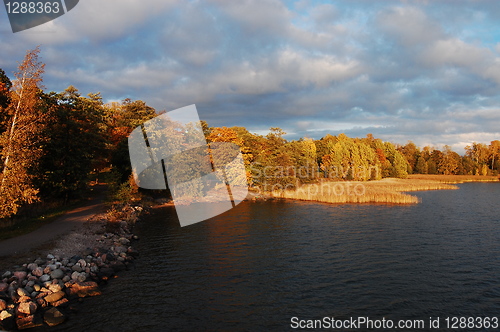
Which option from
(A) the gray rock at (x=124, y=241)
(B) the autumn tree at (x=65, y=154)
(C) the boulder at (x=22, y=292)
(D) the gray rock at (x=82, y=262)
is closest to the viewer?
(C) the boulder at (x=22, y=292)

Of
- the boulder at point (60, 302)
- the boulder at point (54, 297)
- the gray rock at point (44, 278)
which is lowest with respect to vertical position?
the boulder at point (60, 302)

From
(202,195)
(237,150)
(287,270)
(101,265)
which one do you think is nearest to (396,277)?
(287,270)

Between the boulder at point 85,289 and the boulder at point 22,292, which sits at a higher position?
the boulder at point 22,292

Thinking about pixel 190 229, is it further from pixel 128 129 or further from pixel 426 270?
pixel 128 129

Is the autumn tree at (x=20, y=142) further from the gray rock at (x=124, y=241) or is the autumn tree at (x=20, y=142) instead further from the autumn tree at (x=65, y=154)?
the autumn tree at (x=65, y=154)

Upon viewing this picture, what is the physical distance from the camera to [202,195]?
159 feet

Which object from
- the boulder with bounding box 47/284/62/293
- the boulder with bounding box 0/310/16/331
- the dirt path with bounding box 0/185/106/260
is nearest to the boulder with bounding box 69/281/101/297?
the boulder with bounding box 47/284/62/293

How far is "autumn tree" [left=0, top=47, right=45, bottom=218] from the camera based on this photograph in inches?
692

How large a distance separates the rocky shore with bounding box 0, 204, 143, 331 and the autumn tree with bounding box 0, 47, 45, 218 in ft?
12.0

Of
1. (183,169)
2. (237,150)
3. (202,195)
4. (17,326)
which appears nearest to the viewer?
→ (17,326)

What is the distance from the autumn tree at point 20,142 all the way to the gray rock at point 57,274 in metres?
5.61

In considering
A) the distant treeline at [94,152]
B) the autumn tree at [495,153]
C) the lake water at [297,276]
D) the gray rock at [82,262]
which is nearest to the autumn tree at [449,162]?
the distant treeline at [94,152]

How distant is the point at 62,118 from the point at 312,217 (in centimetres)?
2707

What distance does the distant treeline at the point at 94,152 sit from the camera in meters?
18.6
